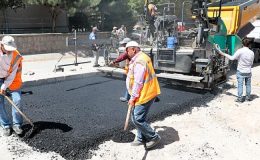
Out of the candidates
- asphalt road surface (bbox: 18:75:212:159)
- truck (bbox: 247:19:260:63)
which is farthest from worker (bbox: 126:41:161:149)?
truck (bbox: 247:19:260:63)

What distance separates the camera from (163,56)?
25.7 feet

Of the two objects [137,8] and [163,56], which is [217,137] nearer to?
[163,56]

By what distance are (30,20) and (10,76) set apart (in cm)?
1225

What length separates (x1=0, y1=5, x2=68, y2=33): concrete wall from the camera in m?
14.7

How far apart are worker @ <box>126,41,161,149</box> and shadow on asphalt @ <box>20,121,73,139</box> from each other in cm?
134

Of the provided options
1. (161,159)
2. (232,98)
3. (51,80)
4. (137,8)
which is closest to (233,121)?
(232,98)

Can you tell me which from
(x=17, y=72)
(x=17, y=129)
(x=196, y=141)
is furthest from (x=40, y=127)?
(x=196, y=141)

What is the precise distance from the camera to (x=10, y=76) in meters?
4.60

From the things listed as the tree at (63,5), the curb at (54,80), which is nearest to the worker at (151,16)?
the curb at (54,80)

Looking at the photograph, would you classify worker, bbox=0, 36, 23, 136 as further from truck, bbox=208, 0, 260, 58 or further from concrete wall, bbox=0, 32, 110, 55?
concrete wall, bbox=0, 32, 110, 55

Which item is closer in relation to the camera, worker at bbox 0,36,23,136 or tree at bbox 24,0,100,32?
worker at bbox 0,36,23,136

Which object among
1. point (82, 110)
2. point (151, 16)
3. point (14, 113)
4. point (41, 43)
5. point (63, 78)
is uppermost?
point (151, 16)

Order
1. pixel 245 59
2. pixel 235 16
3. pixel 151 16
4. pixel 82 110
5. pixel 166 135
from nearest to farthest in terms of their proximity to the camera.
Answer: pixel 166 135 < pixel 82 110 < pixel 245 59 < pixel 151 16 < pixel 235 16

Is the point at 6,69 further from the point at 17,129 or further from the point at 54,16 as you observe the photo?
the point at 54,16
